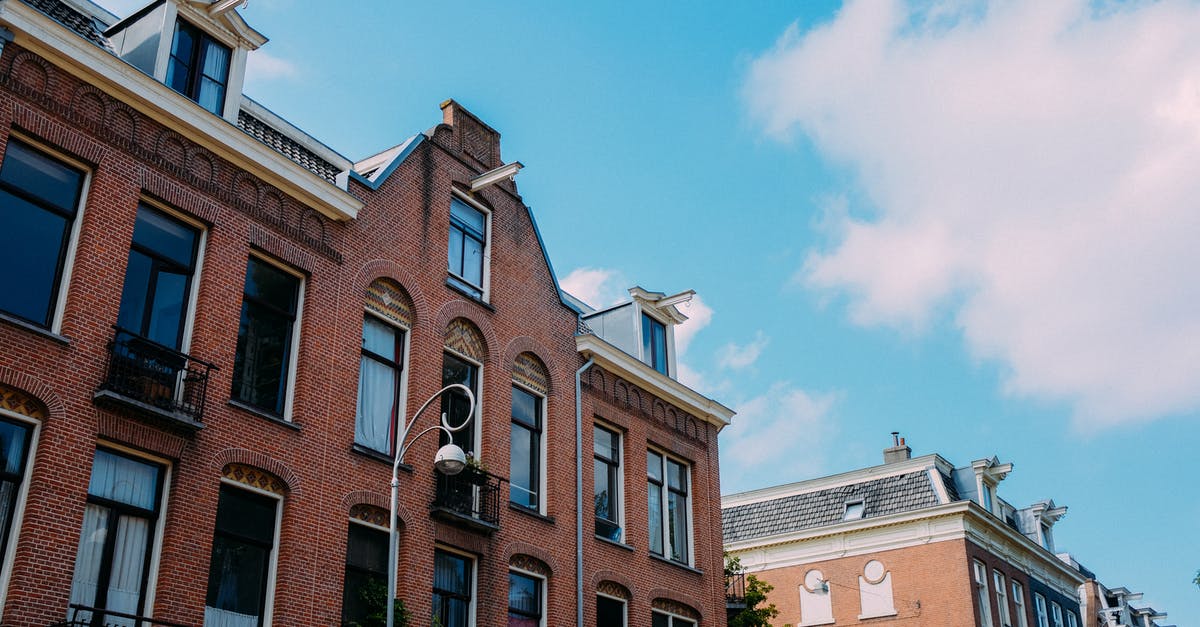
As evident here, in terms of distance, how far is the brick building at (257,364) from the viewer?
47.3 feet

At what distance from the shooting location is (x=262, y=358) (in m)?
17.5

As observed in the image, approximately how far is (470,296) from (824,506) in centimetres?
2429

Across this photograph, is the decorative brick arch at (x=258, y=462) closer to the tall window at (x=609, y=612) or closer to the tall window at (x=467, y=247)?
the tall window at (x=467, y=247)

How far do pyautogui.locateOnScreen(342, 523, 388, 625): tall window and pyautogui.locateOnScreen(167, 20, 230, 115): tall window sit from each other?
7.24 m

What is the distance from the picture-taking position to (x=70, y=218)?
1510cm

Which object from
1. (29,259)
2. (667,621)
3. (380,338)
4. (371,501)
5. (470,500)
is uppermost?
(380,338)

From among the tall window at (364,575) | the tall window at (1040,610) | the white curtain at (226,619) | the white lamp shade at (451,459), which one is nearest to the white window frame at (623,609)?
the tall window at (364,575)

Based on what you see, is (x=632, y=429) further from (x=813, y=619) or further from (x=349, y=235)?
(x=813, y=619)

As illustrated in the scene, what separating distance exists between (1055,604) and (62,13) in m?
43.8

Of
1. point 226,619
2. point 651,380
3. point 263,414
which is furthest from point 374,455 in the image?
point 651,380

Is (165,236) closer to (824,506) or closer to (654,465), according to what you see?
(654,465)

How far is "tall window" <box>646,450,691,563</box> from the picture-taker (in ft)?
85.1

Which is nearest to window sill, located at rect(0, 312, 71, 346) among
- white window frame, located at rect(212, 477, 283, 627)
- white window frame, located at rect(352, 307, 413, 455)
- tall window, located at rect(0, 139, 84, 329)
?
tall window, located at rect(0, 139, 84, 329)

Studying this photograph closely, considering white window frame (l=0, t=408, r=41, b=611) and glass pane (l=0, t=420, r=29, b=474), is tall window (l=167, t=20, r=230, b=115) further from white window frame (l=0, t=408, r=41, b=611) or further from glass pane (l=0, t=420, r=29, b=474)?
glass pane (l=0, t=420, r=29, b=474)
